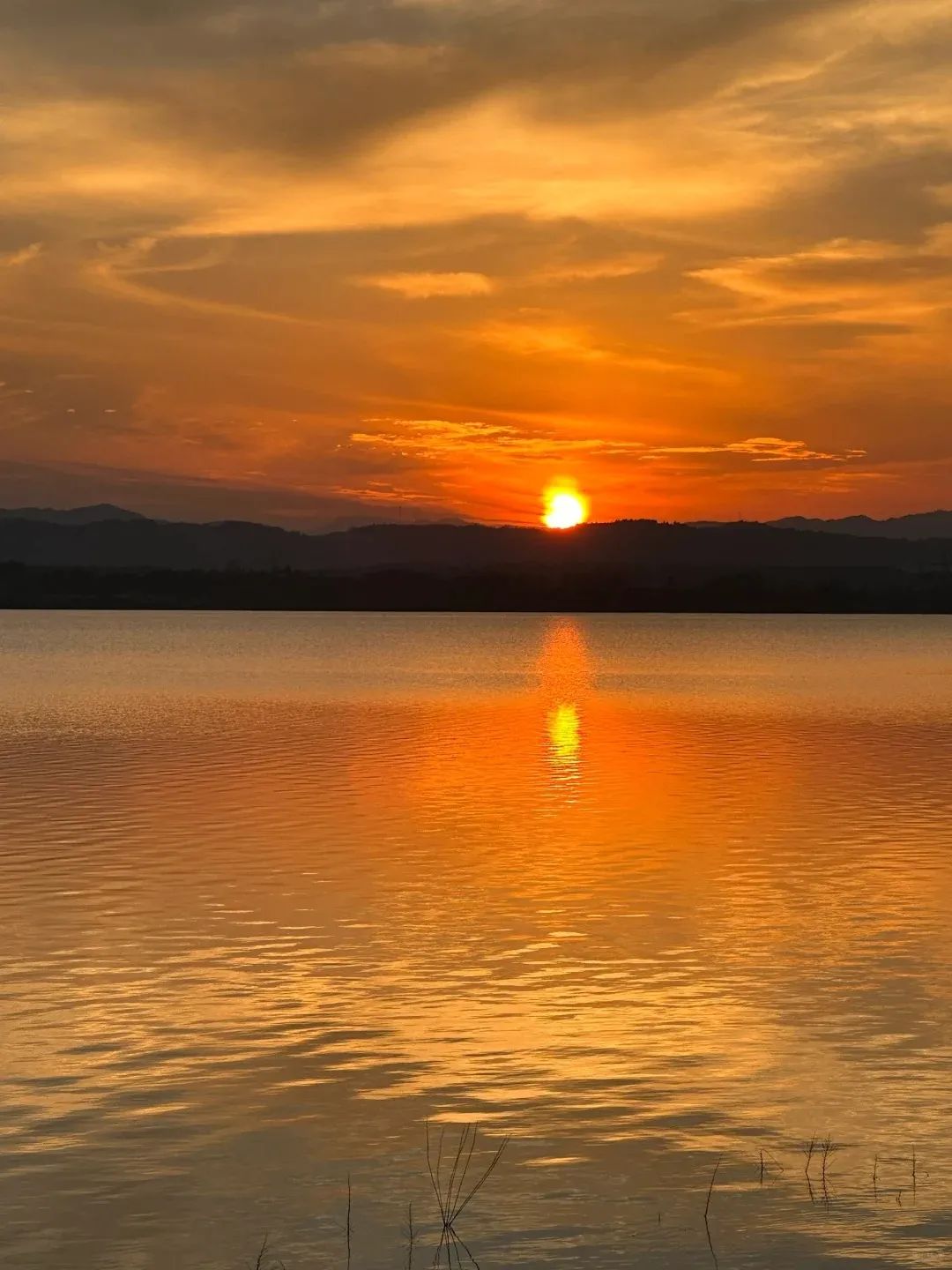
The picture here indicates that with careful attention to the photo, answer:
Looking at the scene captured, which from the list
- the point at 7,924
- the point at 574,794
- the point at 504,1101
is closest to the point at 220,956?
the point at 7,924

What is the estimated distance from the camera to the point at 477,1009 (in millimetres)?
19828

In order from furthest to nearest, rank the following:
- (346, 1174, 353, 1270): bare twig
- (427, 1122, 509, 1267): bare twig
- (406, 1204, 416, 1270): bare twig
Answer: (427, 1122, 509, 1267): bare twig, (346, 1174, 353, 1270): bare twig, (406, 1204, 416, 1270): bare twig

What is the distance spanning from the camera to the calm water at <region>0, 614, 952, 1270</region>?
13250 millimetres

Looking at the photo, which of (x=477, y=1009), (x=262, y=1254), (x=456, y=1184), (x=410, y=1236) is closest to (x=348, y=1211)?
(x=410, y=1236)

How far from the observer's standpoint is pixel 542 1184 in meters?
13.9

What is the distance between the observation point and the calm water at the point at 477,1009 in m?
13.2

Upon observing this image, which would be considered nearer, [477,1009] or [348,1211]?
[348,1211]

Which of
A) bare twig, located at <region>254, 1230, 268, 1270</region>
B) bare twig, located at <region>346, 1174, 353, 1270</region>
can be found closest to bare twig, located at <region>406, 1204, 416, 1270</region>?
bare twig, located at <region>346, 1174, 353, 1270</region>

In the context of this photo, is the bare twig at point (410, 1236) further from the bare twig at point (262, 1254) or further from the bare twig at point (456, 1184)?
the bare twig at point (262, 1254)

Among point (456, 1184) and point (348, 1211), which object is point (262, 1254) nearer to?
point (348, 1211)

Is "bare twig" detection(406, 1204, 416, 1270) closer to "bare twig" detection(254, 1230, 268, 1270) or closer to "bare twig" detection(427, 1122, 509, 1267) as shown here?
"bare twig" detection(427, 1122, 509, 1267)

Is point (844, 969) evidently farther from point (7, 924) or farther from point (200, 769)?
point (200, 769)

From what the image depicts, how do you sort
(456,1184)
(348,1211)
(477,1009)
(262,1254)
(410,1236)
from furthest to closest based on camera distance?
(477,1009) < (456,1184) < (348,1211) < (410,1236) < (262,1254)

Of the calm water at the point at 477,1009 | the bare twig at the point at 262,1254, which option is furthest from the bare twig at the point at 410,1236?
Result: the bare twig at the point at 262,1254
